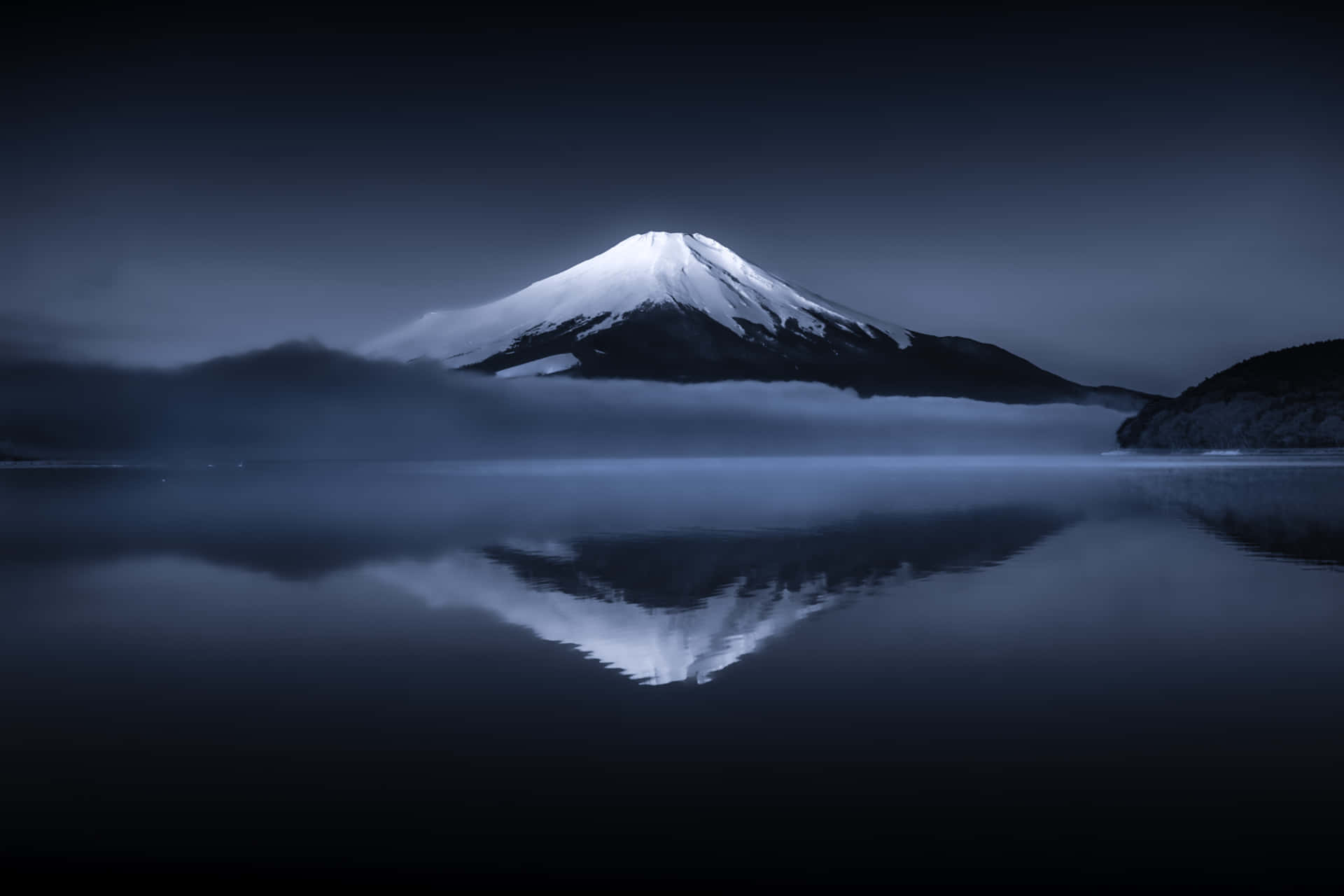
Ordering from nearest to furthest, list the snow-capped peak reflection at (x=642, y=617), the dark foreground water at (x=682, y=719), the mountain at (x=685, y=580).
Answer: the dark foreground water at (x=682, y=719) < the snow-capped peak reflection at (x=642, y=617) < the mountain at (x=685, y=580)

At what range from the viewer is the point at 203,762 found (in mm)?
10172

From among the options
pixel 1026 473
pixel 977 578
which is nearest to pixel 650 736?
pixel 977 578

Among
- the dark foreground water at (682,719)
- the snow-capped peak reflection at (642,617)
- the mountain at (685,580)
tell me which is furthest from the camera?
the mountain at (685,580)

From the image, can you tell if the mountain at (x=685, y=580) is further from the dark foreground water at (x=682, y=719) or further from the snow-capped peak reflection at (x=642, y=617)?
the dark foreground water at (x=682, y=719)

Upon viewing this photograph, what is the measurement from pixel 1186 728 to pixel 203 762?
34.2 feet

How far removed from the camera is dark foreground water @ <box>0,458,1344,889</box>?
8.01 meters

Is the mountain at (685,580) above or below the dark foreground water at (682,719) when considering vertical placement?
above

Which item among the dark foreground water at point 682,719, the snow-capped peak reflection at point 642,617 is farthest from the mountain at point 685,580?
the dark foreground water at point 682,719

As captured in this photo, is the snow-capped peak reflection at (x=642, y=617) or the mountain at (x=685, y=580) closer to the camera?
the snow-capped peak reflection at (x=642, y=617)

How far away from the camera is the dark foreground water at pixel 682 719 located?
8008 millimetres

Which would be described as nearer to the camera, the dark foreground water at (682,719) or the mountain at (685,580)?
the dark foreground water at (682,719)

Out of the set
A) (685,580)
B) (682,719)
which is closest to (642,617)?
(685,580)

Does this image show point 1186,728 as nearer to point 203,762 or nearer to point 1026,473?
point 203,762

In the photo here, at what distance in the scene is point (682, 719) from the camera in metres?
11.5
